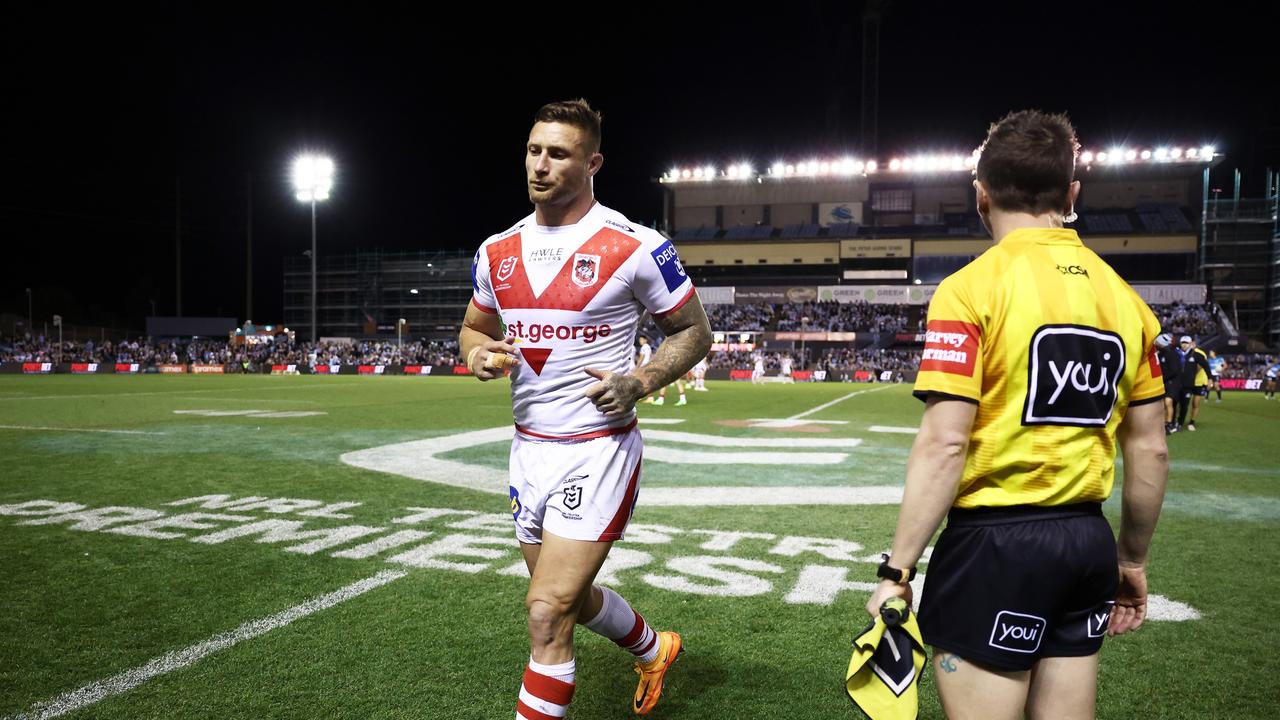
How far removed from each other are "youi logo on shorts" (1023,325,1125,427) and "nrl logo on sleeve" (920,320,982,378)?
0.52 feet

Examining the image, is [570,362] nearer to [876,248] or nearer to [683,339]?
[683,339]

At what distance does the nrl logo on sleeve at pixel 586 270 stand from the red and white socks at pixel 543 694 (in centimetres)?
145

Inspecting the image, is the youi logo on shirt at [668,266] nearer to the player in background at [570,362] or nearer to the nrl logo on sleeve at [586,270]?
the player in background at [570,362]

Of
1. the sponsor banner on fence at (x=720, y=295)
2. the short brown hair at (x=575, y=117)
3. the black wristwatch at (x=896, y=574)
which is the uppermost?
the sponsor banner on fence at (x=720, y=295)

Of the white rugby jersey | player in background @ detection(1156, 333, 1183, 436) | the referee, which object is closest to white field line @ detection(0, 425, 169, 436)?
the white rugby jersey

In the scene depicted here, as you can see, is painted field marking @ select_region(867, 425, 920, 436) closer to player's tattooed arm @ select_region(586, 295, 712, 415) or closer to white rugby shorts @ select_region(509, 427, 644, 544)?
player's tattooed arm @ select_region(586, 295, 712, 415)

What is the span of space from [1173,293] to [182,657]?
7262 centimetres

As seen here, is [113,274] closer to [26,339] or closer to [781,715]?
[26,339]

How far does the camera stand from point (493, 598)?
4.92 metres

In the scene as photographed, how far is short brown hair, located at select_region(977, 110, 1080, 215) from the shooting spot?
2.14 meters

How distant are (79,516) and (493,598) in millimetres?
4697

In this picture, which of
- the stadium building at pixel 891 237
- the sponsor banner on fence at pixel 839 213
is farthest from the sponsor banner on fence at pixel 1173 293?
the sponsor banner on fence at pixel 839 213

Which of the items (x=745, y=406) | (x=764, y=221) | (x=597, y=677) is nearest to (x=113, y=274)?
(x=764, y=221)

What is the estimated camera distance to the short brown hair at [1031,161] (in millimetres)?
2145
